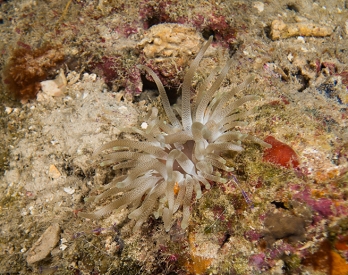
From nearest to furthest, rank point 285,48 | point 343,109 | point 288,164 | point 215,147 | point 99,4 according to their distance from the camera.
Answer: point 288,164, point 215,147, point 343,109, point 285,48, point 99,4

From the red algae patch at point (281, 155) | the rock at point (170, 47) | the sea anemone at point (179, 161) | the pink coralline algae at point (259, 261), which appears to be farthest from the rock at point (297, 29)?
the pink coralline algae at point (259, 261)

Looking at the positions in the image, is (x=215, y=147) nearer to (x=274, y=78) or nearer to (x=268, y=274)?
(x=268, y=274)

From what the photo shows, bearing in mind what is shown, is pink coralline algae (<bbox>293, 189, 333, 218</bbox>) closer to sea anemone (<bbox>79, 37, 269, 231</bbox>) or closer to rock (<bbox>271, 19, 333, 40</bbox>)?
sea anemone (<bbox>79, 37, 269, 231</bbox>)

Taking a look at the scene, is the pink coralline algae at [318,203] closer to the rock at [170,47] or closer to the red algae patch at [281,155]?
the red algae patch at [281,155]

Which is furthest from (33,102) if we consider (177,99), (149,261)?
(149,261)

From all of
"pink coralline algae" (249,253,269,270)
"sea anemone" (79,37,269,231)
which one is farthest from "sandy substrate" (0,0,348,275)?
"sea anemone" (79,37,269,231)

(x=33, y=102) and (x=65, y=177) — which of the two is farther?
(x=33, y=102)

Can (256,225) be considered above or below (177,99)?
above
